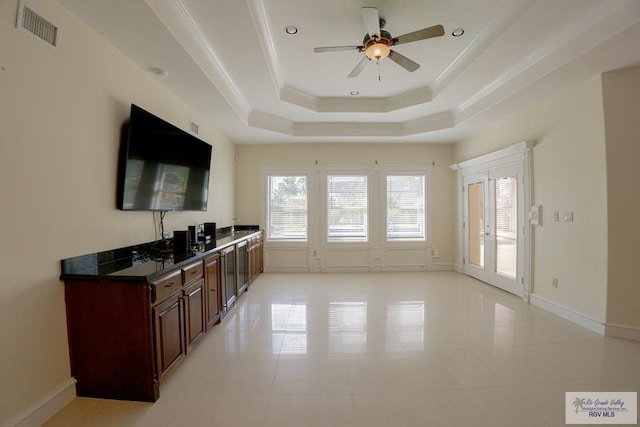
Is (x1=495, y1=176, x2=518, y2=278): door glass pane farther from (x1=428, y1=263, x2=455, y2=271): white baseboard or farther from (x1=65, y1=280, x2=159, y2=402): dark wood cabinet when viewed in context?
(x1=65, y1=280, x2=159, y2=402): dark wood cabinet

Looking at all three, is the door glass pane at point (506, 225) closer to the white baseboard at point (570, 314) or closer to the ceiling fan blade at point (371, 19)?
the white baseboard at point (570, 314)

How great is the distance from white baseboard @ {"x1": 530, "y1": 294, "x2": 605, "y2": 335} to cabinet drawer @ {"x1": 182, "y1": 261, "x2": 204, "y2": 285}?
4304 mm

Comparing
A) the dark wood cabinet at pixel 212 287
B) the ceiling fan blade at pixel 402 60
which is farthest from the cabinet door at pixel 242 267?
the ceiling fan blade at pixel 402 60

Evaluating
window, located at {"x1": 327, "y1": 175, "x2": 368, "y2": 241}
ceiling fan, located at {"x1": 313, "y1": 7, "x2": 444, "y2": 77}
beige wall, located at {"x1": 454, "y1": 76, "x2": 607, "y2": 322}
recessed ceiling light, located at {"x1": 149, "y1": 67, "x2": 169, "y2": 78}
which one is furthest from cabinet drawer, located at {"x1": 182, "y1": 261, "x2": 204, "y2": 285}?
beige wall, located at {"x1": 454, "y1": 76, "x2": 607, "y2": 322}

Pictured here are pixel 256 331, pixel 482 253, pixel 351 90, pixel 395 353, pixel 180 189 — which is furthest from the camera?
pixel 482 253

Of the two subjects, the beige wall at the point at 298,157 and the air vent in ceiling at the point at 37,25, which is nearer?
the air vent in ceiling at the point at 37,25

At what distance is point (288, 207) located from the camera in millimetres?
6215

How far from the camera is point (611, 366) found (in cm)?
245

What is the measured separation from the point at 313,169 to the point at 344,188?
789 mm

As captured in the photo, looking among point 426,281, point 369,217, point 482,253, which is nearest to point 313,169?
point 369,217

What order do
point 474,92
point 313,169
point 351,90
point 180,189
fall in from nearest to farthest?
point 180,189
point 474,92
point 351,90
point 313,169

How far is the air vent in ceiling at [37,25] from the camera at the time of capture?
1748 mm

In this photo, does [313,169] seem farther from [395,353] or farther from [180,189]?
[395,353]

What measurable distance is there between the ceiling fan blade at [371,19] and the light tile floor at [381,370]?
2972 millimetres
